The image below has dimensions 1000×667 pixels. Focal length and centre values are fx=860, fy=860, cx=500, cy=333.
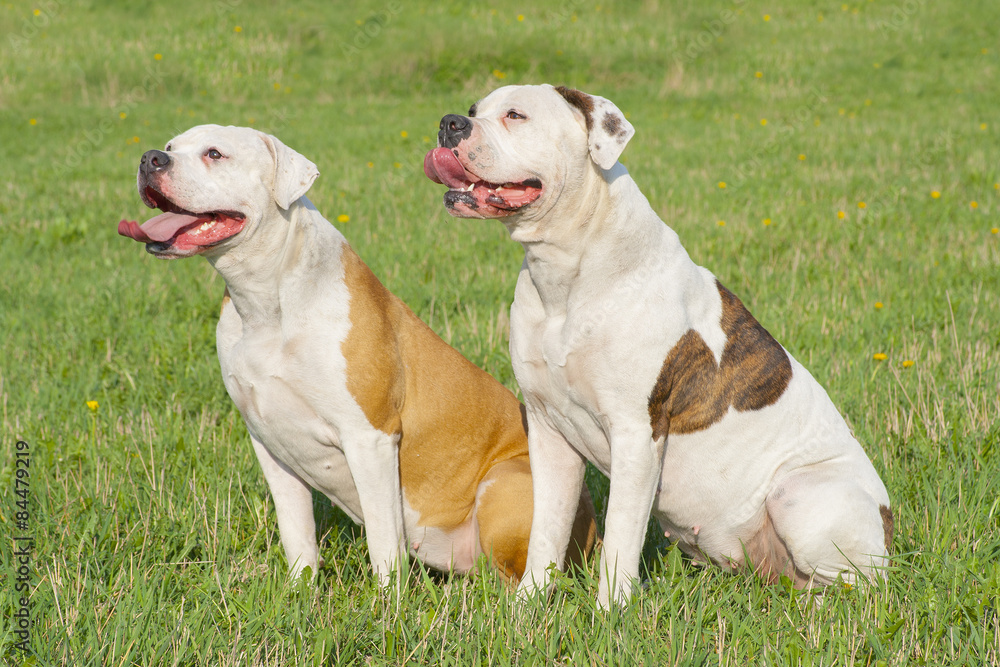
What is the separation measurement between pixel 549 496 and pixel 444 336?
2411 mm

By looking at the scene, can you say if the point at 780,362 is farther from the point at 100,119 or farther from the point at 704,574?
the point at 100,119

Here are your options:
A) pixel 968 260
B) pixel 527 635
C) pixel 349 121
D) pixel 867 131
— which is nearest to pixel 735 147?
pixel 867 131

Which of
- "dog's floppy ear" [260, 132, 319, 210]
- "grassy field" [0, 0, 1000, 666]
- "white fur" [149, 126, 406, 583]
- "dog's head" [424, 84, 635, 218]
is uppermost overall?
"dog's head" [424, 84, 635, 218]

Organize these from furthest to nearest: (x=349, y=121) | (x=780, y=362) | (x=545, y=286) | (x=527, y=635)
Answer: (x=349, y=121), (x=780, y=362), (x=545, y=286), (x=527, y=635)

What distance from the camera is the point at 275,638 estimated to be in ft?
9.11

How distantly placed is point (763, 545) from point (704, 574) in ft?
0.85

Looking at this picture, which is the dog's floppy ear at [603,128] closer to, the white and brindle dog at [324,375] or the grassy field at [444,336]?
the white and brindle dog at [324,375]

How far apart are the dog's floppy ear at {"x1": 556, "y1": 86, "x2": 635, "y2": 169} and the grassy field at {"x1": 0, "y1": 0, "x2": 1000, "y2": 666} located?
1517 mm

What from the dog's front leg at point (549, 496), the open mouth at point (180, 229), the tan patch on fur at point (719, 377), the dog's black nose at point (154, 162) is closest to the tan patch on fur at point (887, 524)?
the tan patch on fur at point (719, 377)

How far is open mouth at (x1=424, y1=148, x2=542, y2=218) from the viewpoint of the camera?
2.88m

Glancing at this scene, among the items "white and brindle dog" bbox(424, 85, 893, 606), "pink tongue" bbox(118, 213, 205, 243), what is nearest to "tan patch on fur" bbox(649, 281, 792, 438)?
"white and brindle dog" bbox(424, 85, 893, 606)

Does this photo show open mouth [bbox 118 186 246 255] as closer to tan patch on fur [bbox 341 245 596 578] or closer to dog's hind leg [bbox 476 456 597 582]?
tan patch on fur [bbox 341 245 596 578]

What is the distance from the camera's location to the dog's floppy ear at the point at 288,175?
10.2ft

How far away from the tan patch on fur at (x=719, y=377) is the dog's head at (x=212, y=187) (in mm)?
1485
